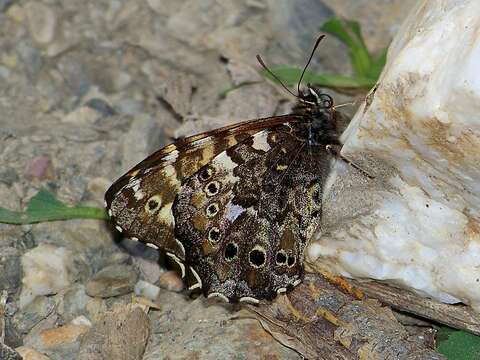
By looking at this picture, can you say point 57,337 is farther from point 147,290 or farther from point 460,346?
point 460,346

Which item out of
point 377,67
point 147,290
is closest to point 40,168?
point 147,290

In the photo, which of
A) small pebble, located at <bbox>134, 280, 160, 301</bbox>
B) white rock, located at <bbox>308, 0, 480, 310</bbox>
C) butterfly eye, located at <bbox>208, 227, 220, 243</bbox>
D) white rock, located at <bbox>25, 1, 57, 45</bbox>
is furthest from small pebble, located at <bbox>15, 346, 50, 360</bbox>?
white rock, located at <bbox>25, 1, 57, 45</bbox>

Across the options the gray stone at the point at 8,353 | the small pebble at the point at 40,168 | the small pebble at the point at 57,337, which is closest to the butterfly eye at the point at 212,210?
the small pebble at the point at 57,337

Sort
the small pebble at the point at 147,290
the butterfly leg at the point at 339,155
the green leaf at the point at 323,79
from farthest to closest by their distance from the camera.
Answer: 1. the green leaf at the point at 323,79
2. the small pebble at the point at 147,290
3. the butterfly leg at the point at 339,155

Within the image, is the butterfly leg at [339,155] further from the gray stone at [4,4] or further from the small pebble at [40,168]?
the gray stone at [4,4]

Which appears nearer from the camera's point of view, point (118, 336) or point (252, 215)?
point (118, 336)

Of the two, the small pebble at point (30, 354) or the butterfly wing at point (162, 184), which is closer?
the small pebble at point (30, 354)
